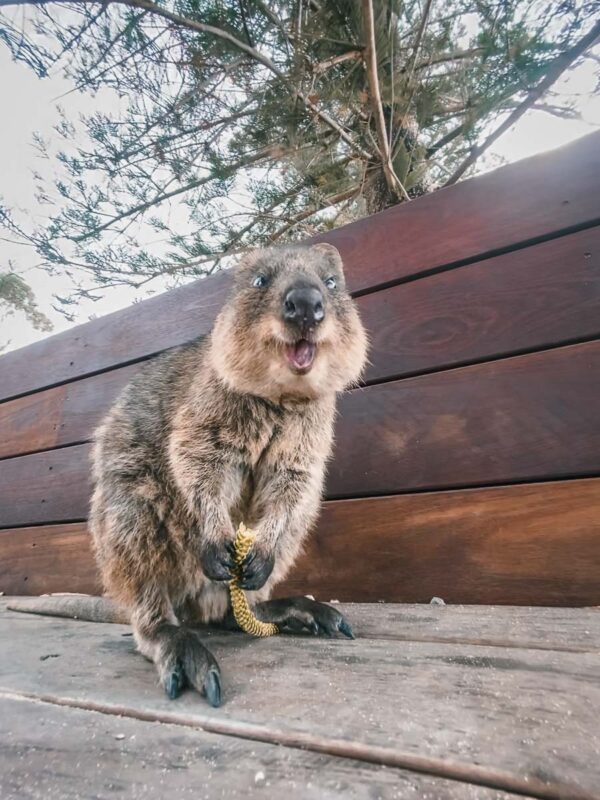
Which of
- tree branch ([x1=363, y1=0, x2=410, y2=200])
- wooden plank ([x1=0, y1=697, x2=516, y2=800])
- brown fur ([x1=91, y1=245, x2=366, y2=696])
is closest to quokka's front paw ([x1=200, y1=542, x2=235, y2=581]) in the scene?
brown fur ([x1=91, y1=245, x2=366, y2=696])

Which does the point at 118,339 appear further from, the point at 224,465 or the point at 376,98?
the point at 376,98

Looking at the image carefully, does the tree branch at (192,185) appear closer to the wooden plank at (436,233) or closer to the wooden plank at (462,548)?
the wooden plank at (436,233)

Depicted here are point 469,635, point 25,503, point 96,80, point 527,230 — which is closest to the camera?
point 469,635

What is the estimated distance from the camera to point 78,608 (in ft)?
7.48

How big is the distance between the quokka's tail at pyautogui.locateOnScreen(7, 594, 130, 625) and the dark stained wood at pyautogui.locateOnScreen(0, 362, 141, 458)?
109 centimetres

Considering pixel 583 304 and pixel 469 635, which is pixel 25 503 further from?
pixel 583 304

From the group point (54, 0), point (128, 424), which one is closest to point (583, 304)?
point (128, 424)

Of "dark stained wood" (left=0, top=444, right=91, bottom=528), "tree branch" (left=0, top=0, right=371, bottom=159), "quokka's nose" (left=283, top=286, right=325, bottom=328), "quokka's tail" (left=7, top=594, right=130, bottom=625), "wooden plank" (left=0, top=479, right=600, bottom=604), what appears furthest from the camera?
"dark stained wood" (left=0, top=444, right=91, bottom=528)

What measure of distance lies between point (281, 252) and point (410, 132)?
7.41ft

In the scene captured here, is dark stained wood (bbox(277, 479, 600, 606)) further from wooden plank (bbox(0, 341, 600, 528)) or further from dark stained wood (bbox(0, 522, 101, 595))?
dark stained wood (bbox(0, 522, 101, 595))

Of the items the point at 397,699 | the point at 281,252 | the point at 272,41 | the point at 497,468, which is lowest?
the point at 397,699

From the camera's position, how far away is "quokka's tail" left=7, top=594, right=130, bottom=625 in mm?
2184

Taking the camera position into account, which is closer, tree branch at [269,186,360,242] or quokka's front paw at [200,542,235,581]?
quokka's front paw at [200,542,235,581]

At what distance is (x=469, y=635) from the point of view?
1405 mm
